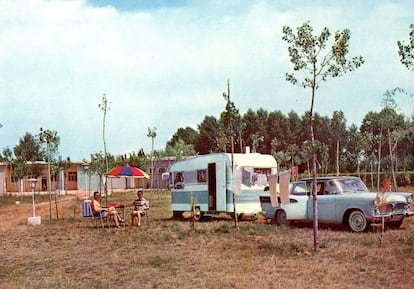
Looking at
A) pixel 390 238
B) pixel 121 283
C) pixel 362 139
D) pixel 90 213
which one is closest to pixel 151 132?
pixel 362 139

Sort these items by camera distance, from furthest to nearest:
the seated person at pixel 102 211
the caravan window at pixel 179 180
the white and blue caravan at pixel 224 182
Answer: the caravan window at pixel 179 180
the white and blue caravan at pixel 224 182
the seated person at pixel 102 211

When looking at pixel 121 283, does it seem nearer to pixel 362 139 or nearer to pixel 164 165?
pixel 362 139

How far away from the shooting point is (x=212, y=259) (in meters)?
9.66

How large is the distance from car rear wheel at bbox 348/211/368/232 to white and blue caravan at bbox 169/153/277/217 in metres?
3.70

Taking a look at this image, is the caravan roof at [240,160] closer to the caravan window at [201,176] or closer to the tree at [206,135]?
the caravan window at [201,176]

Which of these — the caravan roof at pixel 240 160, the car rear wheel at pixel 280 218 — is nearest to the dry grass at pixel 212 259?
the car rear wheel at pixel 280 218

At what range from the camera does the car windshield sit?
13.8 meters

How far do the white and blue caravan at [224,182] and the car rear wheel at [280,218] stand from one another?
1.42 metres

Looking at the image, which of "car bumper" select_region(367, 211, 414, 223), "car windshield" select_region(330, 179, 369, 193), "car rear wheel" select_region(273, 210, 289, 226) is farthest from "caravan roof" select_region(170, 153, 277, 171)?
"car bumper" select_region(367, 211, 414, 223)

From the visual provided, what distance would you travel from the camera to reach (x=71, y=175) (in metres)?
56.5

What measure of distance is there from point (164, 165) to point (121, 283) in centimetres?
4449

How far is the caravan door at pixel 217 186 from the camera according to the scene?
17.2 m

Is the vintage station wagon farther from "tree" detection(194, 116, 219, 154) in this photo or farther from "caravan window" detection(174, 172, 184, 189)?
"tree" detection(194, 116, 219, 154)

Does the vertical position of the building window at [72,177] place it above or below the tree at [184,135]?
below
